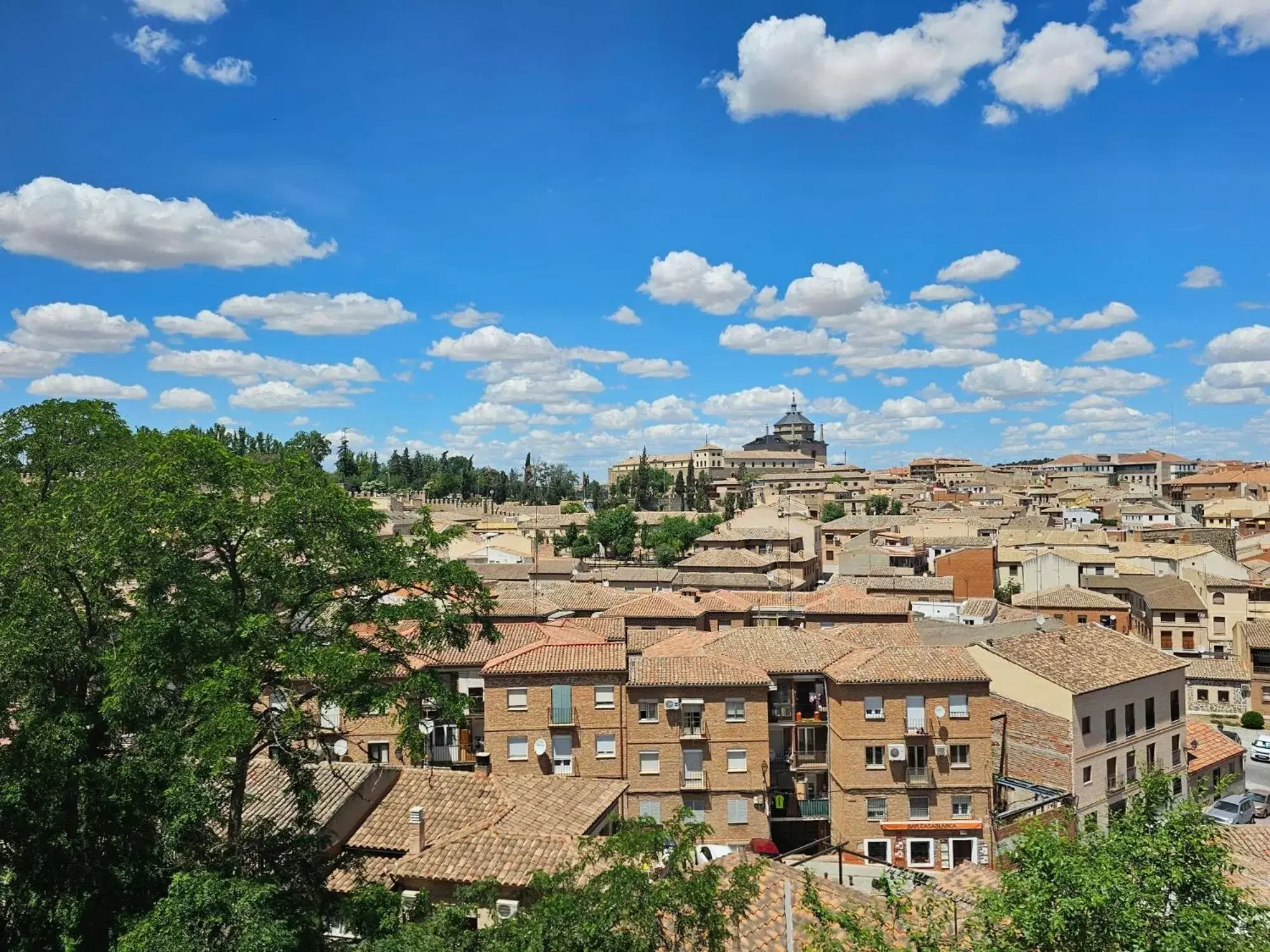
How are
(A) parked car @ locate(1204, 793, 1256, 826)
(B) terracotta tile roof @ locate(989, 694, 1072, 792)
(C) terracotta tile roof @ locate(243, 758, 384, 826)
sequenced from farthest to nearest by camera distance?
(A) parked car @ locate(1204, 793, 1256, 826) → (B) terracotta tile roof @ locate(989, 694, 1072, 792) → (C) terracotta tile roof @ locate(243, 758, 384, 826)

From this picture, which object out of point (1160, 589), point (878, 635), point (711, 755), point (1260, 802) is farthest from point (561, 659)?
point (1160, 589)

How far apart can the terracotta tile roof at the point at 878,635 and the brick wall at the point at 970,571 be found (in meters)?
22.7

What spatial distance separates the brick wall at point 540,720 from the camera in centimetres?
2911

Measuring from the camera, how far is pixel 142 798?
15453 millimetres

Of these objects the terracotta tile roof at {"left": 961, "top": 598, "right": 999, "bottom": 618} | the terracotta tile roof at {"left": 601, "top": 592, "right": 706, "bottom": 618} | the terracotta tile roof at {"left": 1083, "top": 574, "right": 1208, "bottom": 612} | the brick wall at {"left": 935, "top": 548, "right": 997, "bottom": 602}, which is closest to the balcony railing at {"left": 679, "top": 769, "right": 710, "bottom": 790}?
the terracotta tile roof at {"left": 601, "top": 592, "right": 706, "bottom": 618}

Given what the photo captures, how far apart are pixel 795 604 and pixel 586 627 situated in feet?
49.0

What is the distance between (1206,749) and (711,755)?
2221 centimetres

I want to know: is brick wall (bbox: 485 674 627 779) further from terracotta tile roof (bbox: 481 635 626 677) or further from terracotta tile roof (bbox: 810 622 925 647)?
terracotta tile roof (bbox: 810 622 925 647)

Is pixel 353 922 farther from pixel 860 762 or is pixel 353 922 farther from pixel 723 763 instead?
pixel 860 762

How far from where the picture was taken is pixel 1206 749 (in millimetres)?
36938

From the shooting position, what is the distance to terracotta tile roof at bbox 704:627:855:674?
31.9 meters

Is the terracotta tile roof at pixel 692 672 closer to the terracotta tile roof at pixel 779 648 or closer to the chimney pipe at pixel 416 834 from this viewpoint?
the terracotta tile roof at pixel 779 648

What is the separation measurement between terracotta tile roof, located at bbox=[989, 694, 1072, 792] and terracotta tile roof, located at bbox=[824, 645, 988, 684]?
1.85m

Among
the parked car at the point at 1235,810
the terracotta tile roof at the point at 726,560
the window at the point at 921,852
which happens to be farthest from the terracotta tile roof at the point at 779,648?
the terracotta tile roof at the point at 726,560
